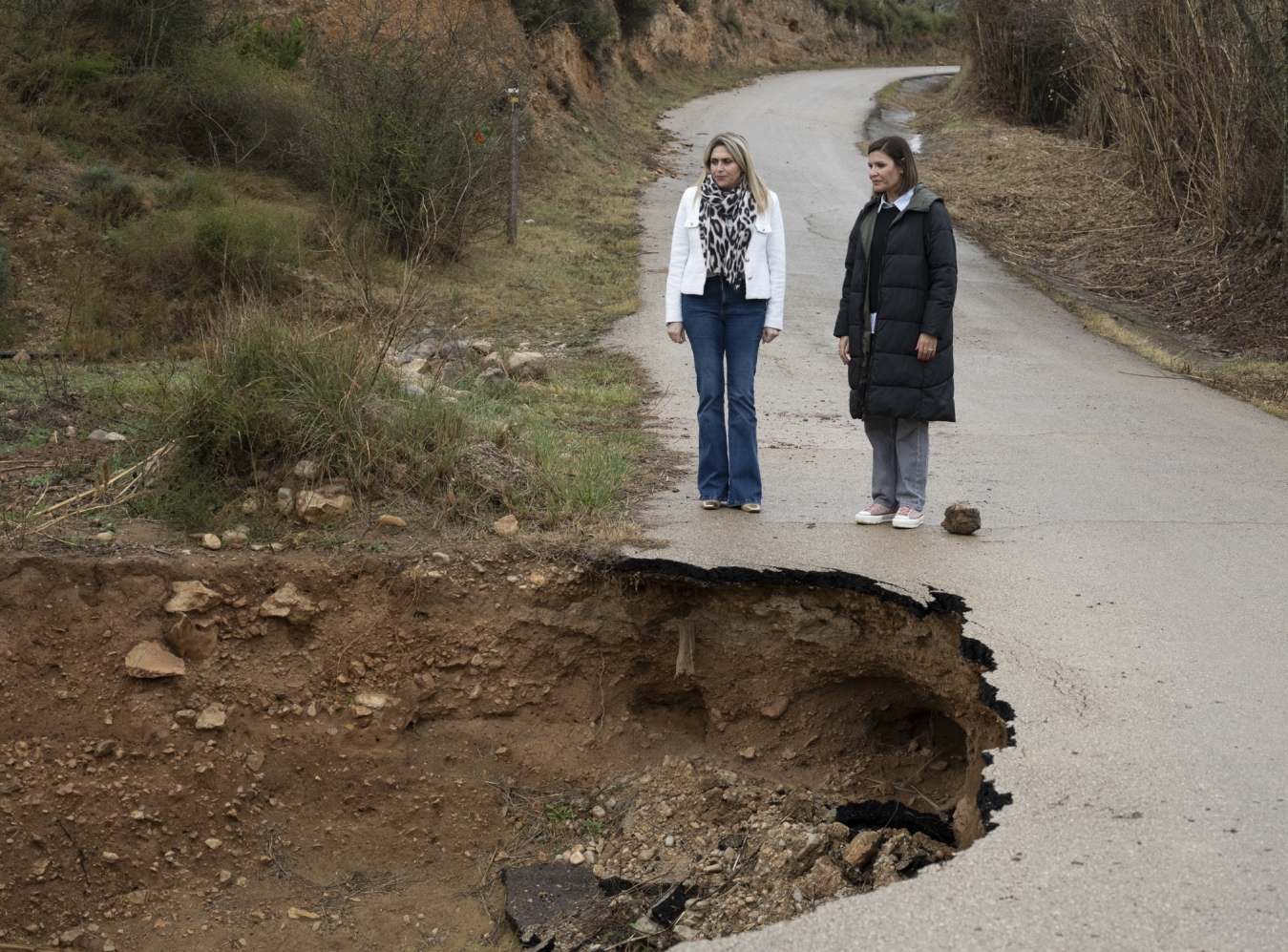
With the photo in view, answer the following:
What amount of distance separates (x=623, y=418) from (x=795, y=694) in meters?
3.58

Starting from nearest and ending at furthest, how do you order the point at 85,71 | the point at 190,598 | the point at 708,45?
the point at 190,598 < the point at 85,71 < the point at 708,45

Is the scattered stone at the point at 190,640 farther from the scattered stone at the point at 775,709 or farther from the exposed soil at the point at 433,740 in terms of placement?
the scattered stone at the point at 775,709

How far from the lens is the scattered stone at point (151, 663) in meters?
4.76

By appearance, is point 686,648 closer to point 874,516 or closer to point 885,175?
point 874,516

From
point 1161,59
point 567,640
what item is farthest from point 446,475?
point 1161,59

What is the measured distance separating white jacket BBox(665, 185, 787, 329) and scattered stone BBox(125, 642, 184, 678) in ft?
9.14

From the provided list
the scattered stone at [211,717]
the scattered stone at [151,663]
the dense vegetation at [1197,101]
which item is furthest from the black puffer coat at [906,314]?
the dense vegetation at [1197,101]

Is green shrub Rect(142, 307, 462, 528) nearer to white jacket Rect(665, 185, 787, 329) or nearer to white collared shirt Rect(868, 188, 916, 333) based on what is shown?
white jacket Rect(665, 185, 787, 329)

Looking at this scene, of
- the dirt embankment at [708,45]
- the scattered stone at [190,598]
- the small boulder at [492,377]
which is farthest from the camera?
the dirt embankment at [708,45]

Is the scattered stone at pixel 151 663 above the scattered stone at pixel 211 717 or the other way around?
above

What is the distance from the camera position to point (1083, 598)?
5000 millimetres

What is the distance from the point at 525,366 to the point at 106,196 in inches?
200

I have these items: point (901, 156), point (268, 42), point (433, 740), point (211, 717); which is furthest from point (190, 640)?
point (268, 42)

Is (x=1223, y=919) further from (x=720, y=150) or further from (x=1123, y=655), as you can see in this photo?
(x=720, y=150)
